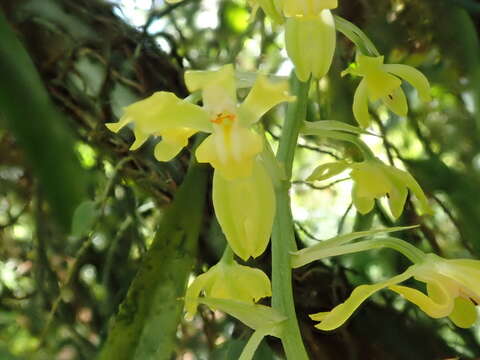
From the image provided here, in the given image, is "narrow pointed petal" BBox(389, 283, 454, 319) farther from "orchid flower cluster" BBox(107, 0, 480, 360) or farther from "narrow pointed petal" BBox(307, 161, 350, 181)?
"narrow pointed petal" BBox(307, 161, 350, 181)

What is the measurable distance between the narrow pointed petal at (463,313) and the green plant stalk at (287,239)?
137 millimetres

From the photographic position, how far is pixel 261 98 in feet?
1.64

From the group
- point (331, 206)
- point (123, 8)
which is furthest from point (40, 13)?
point (331, 206)

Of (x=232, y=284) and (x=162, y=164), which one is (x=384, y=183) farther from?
(x=162, y=164)

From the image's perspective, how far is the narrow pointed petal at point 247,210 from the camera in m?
0.49

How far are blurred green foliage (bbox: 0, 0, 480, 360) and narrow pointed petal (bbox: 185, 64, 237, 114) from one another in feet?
0.65

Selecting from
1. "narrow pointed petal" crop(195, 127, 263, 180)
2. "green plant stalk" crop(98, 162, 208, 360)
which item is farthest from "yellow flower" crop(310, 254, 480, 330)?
"green plant stalk" crop(98, 162, 208, 360)

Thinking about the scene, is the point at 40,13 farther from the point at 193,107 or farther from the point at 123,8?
the point at 193,107

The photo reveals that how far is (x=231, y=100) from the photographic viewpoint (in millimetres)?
497

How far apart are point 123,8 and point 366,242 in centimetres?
66

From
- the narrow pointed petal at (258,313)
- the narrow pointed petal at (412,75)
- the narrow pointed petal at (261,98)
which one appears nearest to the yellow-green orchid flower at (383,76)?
the narrow pointed petal at (412,75)

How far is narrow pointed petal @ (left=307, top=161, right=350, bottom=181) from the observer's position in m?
0.68

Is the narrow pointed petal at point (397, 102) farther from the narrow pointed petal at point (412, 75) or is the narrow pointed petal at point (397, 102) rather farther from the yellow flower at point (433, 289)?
the yellow flower at point (433, 289)

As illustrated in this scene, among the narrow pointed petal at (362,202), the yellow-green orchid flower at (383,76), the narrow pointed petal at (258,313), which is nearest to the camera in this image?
the narrow pointed petal at (258,313)
